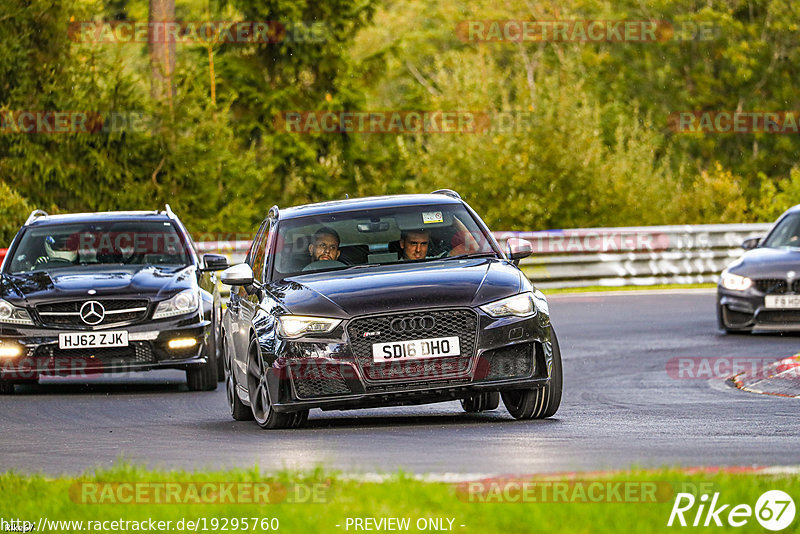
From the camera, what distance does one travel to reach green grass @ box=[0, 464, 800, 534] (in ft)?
20.9

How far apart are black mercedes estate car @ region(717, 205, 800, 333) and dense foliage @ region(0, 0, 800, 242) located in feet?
51.2

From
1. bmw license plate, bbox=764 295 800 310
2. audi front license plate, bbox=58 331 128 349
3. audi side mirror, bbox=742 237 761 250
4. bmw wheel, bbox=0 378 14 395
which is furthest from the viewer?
audi side mirror, bbox=742 237 761 250

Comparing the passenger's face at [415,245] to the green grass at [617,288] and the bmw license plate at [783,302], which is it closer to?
the bmw license plate at [783,302]

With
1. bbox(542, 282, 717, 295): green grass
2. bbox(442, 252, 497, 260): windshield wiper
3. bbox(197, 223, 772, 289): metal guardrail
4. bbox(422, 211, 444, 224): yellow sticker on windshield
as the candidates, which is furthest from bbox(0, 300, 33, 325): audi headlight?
bbox(542, 282, 717, 295): green grass

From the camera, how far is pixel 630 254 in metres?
31.7

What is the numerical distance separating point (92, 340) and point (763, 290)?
8271 mm

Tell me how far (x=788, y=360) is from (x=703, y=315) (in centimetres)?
840

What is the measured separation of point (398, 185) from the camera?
4922 centimetres

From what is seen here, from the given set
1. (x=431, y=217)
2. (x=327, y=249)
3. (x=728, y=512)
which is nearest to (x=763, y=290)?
(x=431, y=217)

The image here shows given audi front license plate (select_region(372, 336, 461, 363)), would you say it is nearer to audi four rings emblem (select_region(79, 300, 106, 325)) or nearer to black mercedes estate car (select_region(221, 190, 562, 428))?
black mercedes estate car (select_region(221, 190, 562, 428))

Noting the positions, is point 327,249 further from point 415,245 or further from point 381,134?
point 381,134

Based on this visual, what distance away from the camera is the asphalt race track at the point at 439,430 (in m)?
8.91

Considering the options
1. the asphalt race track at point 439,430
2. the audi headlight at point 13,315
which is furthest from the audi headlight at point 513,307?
the audi headlight at point 13,315

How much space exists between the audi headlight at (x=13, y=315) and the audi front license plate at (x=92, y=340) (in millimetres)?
369
